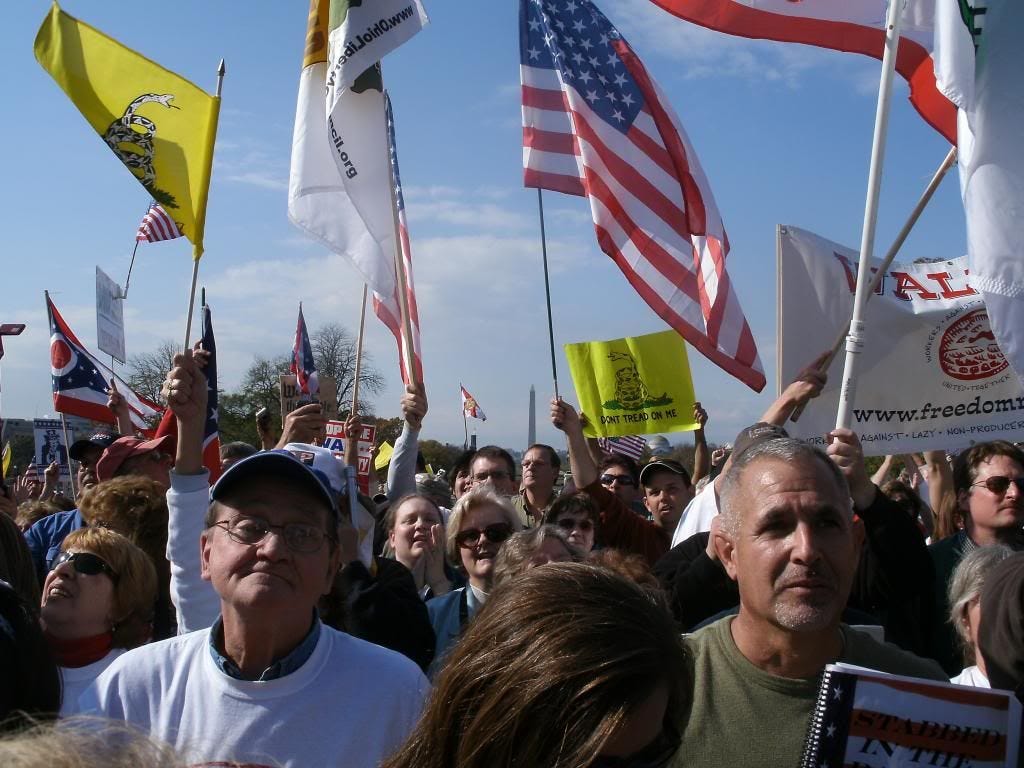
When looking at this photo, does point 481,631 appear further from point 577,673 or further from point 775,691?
point 775,691

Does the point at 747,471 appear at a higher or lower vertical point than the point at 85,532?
higher

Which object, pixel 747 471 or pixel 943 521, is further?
pixel 943 521

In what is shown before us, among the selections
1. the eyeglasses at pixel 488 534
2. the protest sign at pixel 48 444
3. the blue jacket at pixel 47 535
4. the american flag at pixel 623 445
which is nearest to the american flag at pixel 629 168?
the eyeglasses at pixel 488 534

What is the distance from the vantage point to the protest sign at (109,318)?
10.9m

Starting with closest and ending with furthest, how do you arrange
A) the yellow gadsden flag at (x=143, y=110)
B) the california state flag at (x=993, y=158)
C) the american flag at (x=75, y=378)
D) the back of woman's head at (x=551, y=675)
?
the back of woman's head at (x=551, y=675)
the california state flag at (x=993, y=158)
the yellow gadsden flag at (x=143, y=110)
the american flag at (x=75, y=378)

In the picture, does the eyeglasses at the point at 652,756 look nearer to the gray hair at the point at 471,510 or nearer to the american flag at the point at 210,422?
the gray hair at the point at 471,510

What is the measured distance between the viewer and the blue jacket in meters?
4.73

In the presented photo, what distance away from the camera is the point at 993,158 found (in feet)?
12.4

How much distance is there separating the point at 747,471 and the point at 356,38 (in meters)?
3.74

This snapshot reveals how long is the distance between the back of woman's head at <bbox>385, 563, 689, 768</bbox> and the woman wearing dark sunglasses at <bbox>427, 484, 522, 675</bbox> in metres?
2.42

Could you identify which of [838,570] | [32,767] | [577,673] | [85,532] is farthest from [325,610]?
[32,767]

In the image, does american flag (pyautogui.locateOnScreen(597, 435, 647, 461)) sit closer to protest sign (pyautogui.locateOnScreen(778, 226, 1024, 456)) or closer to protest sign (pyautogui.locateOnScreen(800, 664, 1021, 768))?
protest sign (pyautogui.locateOnScreen(778, 226, 1024, 456))

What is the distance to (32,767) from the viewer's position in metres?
0.95

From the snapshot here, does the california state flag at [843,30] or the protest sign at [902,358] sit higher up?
the california state flag at [843,30]
